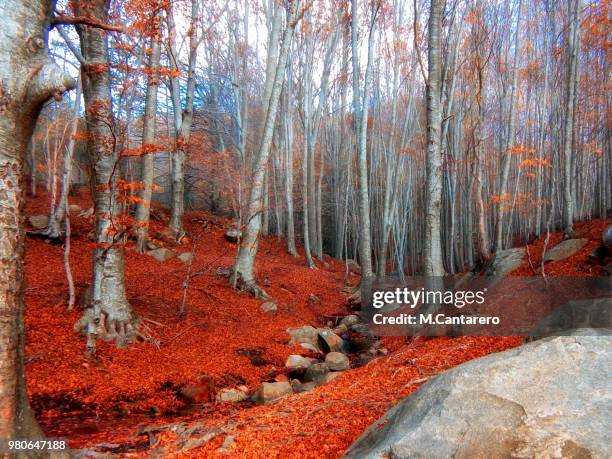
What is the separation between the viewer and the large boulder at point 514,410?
190 centimetres

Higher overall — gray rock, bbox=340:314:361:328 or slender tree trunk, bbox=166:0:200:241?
slender tree trunk, bbox=166:0:200:241

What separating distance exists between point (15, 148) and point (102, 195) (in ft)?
12.6

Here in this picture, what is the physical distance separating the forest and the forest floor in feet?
0.11

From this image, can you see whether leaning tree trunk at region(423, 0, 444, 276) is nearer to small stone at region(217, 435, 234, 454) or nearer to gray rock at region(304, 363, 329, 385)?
gray rock at region(304, 363, 329, 385)

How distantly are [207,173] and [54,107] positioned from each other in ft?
24.2

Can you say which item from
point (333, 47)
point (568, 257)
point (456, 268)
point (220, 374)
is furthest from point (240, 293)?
point (333, 47)

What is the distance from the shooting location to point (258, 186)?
31.8 feet

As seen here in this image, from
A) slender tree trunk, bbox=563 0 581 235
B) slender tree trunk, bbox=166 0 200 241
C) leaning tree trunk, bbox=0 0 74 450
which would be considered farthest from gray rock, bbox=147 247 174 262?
slender tree trunk, bbox=563 0 581 235

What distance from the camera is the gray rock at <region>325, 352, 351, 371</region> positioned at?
6.48 meters

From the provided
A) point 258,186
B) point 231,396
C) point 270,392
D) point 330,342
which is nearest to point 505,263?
point 330,342

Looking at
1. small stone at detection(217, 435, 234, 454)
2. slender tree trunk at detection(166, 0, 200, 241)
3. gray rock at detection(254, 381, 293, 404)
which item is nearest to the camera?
small stone at detection(217, 435, 234, 454)

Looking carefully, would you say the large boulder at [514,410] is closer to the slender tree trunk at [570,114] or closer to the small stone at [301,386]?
the small stone at [301,386]

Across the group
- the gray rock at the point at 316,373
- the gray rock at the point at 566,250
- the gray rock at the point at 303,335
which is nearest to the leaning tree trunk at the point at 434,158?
the gray rock at the point at 316,373

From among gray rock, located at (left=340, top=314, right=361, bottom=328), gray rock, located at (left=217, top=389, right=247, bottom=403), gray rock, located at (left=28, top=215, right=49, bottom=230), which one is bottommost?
gray rock, located at (left=340, top=314, right=361, bottom=328)
